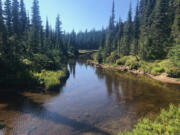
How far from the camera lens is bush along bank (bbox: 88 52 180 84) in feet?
66.9

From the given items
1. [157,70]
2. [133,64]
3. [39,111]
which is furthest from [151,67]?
[39,111]

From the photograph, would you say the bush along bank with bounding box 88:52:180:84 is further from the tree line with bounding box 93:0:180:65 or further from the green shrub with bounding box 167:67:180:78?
the tree line with bounding box 93:0:180:65

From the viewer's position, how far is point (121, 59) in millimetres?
35469

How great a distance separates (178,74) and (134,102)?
42.0ft

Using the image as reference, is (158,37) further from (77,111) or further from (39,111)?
(39,111)

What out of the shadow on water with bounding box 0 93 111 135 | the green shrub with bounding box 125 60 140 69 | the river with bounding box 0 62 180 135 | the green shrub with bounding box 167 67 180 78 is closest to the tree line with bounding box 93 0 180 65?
the green shrub with bounding box 167 67 180 78

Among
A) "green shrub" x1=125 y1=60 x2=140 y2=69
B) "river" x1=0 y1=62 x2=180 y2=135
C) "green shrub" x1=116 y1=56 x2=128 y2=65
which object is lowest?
"river" x1=0 y1=62 x2=180 y2=135

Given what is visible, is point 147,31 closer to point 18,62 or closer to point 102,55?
point 102,55

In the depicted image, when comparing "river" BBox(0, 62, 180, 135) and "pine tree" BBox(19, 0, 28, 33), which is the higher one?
"pine tree" BBox(19, 0, 28, 33)

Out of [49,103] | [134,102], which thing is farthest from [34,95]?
[134,102]

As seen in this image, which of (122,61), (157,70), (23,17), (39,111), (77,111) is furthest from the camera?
(122,61)

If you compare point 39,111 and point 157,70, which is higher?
point 157,70

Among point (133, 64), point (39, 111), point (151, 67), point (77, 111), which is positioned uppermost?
point (133, 64)

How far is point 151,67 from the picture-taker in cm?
2594
